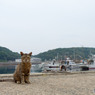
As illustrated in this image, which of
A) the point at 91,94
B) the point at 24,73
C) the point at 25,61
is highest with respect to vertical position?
the point at 25,61

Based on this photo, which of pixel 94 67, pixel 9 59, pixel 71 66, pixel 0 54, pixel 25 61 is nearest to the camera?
pixel 25 61

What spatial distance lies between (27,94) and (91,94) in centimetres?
270

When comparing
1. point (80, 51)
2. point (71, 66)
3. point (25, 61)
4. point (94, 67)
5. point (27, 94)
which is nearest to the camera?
point (27, 94)

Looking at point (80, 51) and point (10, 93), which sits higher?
point (80, 51)

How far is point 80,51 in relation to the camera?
122 metres

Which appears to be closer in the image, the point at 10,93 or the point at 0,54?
the point at 10,93

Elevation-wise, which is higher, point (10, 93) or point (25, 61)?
point (25, 61)

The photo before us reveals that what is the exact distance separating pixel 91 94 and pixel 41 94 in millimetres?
2136

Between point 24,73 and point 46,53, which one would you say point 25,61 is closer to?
point 24,73

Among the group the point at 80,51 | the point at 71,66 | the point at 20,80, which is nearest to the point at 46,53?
the point at 80,51

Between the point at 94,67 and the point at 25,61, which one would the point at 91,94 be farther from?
the point at 94,67

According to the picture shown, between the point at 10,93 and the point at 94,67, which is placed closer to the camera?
the point at 10,93

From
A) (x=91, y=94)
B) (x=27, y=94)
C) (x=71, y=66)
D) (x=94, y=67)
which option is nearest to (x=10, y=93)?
(x=27, y=94)

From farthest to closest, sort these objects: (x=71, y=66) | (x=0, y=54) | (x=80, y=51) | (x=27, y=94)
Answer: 1. (x=80, y=51)
2. (x=0, y=54)
3. (x=71, y=66)
4. (x=27, y=94)
